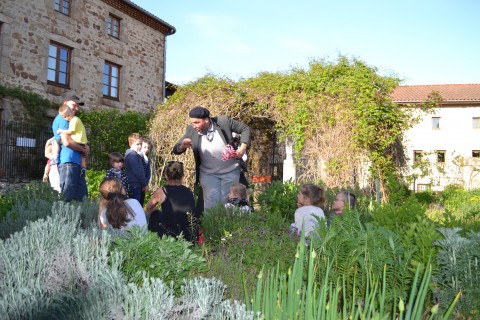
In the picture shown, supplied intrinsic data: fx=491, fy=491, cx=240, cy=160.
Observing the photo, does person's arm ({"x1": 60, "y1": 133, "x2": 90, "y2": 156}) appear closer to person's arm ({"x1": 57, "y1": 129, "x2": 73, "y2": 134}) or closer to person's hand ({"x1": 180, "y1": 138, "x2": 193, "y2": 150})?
person's arm ({"x1": 57, "y1": 129, "x2": 73, "y2": 134})

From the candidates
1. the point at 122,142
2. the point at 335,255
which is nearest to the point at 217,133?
the point at 335,255

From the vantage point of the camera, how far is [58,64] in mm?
15125

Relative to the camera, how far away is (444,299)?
240 cm

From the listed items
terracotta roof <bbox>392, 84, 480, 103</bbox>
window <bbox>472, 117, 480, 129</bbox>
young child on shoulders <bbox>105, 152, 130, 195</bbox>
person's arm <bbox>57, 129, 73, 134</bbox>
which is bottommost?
young child on shoulders <bbox>105, 152, 130, 195</bbox>

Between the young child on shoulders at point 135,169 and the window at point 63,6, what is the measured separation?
395 inches

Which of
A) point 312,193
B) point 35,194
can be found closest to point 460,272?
point 312,193

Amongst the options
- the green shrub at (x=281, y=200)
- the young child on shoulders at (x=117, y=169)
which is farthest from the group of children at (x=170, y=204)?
the green shrub at (x=281, y=200)

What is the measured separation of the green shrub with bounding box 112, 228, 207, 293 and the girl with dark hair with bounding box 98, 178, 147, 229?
67.3 inches

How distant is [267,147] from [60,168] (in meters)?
8.03

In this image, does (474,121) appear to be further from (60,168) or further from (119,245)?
(119,245)

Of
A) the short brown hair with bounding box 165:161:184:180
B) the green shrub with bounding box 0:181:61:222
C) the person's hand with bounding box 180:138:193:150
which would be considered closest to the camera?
the short brown hair with bounding box 165:161:184:180

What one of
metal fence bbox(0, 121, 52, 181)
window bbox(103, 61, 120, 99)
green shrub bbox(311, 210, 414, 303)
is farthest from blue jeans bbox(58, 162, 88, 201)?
window bbox(103, 61, 120, 99)

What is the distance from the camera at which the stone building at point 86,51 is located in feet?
45.0

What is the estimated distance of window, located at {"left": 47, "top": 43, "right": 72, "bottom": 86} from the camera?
14852mm
